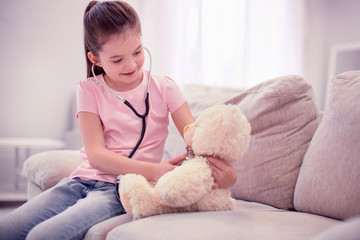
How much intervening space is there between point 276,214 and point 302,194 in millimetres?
143

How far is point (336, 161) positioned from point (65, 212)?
83 cm

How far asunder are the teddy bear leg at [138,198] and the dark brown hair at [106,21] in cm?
48

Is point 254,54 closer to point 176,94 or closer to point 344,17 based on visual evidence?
point 344,17

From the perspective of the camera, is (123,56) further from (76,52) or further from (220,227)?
(76,52)

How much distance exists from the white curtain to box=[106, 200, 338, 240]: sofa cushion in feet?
7.86

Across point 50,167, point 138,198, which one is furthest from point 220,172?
point 50,167

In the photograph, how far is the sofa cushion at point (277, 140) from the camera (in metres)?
1.27

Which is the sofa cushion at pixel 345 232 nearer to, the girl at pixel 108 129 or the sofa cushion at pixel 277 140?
the girl at pixel 108 129

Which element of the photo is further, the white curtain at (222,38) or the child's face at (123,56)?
the white curtain at (222,38)

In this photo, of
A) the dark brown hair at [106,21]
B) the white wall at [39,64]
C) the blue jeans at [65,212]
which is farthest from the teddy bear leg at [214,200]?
the white wall at [39,64]

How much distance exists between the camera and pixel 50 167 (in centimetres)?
138

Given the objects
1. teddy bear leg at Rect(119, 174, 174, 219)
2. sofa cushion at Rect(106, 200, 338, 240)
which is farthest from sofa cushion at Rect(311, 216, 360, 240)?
teddy bear leg at Rect(119, 174, 174, 219)

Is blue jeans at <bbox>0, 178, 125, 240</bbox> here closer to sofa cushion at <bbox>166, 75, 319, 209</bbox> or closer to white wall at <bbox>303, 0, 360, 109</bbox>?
sofa cushion at <bbox>166, 75, 319, 209</bbox>

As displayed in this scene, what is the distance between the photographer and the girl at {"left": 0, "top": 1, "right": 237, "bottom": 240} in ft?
3.42
